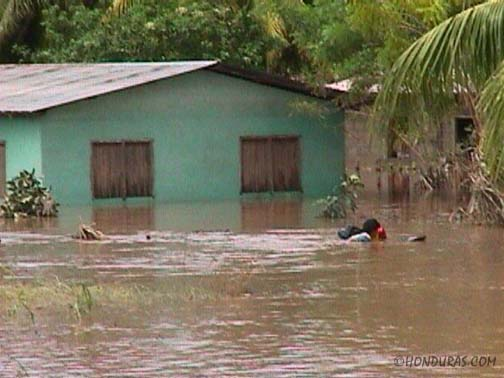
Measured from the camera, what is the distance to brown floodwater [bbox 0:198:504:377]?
12914mm

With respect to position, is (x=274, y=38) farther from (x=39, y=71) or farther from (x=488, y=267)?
(x=488, y=267)

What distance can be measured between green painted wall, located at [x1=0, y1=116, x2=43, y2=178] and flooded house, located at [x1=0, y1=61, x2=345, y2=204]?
2cm

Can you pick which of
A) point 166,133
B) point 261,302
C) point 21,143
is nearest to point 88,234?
Answer: point 261,302

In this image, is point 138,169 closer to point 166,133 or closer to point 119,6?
point 166,133

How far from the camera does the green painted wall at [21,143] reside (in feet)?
107

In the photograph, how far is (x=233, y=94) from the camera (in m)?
35.1

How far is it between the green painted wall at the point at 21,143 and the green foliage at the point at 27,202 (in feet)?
8.29

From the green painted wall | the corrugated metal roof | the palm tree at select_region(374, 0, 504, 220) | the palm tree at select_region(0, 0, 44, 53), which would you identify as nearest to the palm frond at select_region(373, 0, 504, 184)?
the palm tree at select_region(374, 0, 504, 220)

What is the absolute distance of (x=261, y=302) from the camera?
16.5 metres

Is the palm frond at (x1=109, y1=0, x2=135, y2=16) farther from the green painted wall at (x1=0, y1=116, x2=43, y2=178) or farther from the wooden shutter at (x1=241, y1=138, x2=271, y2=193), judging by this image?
the green painted wall at (x1=0, y1=116, x2=43, y2=178)

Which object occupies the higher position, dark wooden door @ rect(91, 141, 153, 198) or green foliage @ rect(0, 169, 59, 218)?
dark wooden door @ rect(91, 141, 153, 198)

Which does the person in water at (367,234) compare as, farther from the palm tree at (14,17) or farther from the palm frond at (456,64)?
the palm tree at (14,17)

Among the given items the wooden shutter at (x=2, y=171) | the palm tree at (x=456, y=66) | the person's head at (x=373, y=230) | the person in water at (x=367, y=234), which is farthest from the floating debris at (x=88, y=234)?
the palm tree at (x=456, y=66)

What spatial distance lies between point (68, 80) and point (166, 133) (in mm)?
2505
